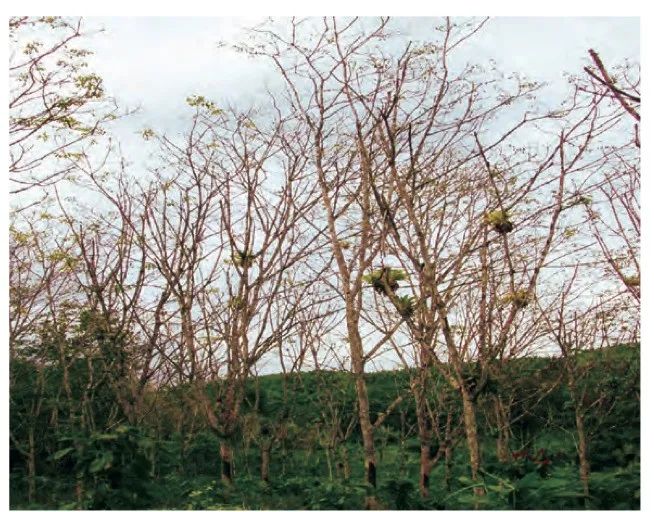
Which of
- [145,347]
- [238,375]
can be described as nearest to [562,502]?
[238,375]

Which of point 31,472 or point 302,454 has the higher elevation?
point 31,472

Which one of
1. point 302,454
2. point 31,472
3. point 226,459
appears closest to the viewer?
point 226,459

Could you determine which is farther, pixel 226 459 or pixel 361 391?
pixel 226 459

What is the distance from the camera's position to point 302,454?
34.6ft

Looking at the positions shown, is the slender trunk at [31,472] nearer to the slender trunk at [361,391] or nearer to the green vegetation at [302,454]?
the green vegetation at [302,454]

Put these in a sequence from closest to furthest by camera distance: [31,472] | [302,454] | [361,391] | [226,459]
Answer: [361,391] → [226,459] → [31,472] → [302,454]

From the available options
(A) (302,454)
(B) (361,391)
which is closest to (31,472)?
(A) (302,454)

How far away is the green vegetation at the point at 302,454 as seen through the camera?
443 centimetres

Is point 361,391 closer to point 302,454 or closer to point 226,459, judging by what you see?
point 226,459

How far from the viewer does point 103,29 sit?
5.25 metres

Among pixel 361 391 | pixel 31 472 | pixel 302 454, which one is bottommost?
pixel 302 454

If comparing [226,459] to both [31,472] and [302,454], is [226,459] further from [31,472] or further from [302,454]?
[302,454]

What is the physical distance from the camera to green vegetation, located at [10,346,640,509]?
4430 millimetres

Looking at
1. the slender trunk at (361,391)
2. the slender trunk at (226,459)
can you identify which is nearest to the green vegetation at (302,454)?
the slender trunk at (226,459)
